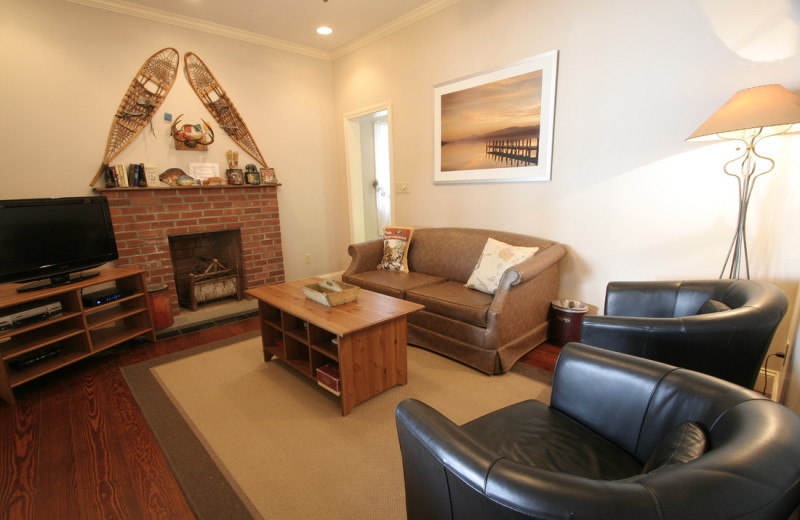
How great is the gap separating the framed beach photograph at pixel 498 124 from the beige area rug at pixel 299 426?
1.67 metres

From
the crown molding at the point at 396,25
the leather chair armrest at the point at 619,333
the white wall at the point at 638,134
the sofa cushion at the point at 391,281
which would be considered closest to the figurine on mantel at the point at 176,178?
the sofa cushion at the point at 391,281

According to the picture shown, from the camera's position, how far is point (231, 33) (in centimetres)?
372

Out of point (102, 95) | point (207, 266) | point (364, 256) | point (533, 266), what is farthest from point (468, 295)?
point (102, 95)

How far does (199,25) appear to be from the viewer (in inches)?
138

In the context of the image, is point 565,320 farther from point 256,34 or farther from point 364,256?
point 256,34

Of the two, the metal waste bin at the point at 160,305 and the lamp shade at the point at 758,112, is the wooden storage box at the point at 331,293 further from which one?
the lamp shade at the point at 758,112

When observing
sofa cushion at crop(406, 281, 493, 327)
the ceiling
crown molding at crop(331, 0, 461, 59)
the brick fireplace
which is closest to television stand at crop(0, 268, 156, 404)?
the brick fireplace

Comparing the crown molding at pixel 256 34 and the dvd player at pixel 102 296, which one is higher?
the crown molding at pixel 256 34

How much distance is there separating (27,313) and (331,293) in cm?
198

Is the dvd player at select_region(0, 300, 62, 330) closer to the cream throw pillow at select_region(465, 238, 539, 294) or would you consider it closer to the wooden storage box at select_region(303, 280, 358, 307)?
the wooden storage box at select_region(303, 280, 358, 307)

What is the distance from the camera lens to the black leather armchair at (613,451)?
59cm

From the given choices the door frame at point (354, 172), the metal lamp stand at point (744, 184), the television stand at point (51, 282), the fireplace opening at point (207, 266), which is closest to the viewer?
the metal lamp stand at point (744, 184)

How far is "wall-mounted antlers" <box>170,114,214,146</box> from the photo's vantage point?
11.3 ft

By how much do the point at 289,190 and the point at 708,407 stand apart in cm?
425
